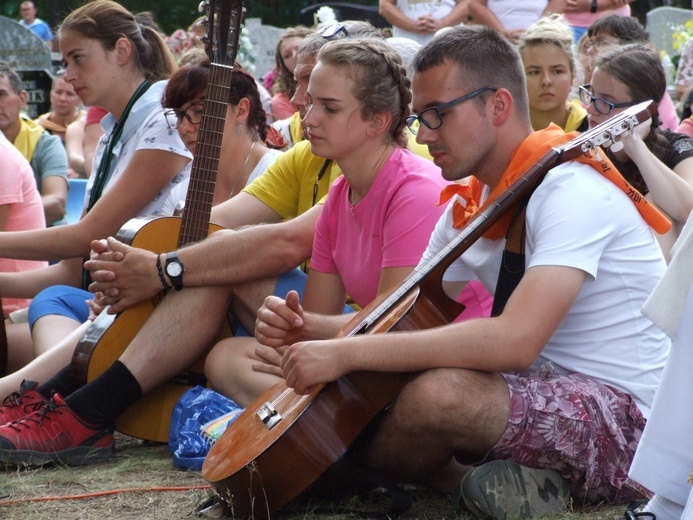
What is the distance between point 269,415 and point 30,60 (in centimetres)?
1030

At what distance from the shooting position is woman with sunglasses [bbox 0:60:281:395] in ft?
15.7

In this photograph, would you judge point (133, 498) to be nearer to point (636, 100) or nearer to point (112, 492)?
point (112, 492)

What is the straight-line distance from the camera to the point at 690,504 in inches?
92.7

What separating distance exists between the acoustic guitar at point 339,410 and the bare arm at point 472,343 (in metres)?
0.09

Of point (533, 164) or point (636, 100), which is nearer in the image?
point (533, 164)

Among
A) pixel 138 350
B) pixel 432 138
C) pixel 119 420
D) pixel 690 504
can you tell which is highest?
pixel 432 138

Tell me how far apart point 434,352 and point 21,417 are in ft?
6.43

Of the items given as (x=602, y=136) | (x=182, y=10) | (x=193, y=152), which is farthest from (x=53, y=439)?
(x=182, y=10)

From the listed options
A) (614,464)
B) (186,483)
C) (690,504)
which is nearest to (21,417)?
(186,483)

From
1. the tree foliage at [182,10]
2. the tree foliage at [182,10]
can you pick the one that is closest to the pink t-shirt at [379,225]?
the tree foliage at [182,10]

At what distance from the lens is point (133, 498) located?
353 centimetres

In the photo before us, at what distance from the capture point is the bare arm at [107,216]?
497 centimetres

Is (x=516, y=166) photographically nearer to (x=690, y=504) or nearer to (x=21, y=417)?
(x=690, y=504)

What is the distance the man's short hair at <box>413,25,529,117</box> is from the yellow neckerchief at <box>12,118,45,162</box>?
17.5 feet
